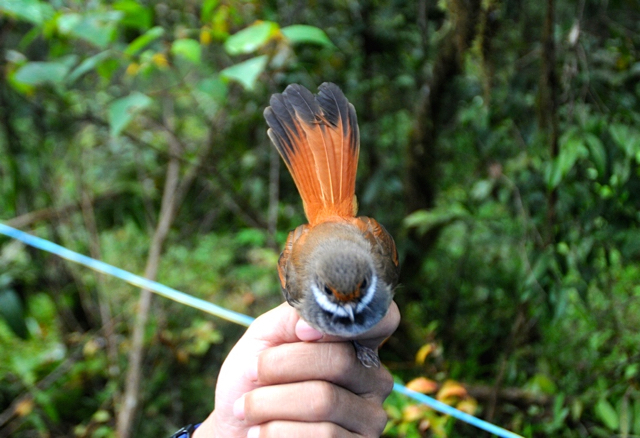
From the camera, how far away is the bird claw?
149 cm

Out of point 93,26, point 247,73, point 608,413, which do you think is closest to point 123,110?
point 93,26

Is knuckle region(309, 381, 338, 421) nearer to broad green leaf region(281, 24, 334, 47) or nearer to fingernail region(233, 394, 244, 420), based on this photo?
fingernail region(233, 394, 244, 420)

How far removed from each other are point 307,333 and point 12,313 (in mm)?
2021

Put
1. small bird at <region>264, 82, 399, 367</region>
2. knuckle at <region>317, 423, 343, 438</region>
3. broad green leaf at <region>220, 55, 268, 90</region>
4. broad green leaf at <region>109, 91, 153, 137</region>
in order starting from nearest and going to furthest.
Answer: knuckle at <region>317, 423, 343, 438</region>, small bird at <region>264, 82, 399, 367</region>, broad green leaf at <region>220, 55, 268, 90</region>, broad green leaf at <region>109, 91, 153, 137</region>

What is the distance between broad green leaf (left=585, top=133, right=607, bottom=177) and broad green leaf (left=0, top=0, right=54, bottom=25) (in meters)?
2.40

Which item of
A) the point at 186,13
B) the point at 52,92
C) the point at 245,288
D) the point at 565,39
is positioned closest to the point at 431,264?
the point at 245,288

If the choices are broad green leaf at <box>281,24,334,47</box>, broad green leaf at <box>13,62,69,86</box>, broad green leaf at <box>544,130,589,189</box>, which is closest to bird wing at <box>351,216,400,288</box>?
broad green leaf at <box>544,130,589,189</box>

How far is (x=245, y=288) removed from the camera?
372 cm

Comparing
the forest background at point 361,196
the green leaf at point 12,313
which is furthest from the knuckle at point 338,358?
the green leaf at point 12,313

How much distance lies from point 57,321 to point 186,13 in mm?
2543

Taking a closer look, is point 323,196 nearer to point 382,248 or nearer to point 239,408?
point 382,248

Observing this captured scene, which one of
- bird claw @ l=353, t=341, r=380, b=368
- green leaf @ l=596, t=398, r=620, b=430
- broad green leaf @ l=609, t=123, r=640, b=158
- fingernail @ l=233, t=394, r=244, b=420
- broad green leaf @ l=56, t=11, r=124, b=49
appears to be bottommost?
green leaf @ l=596, t=398, r=620, b=430

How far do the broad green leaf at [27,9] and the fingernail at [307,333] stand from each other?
183 cm

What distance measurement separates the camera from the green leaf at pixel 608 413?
198cm
